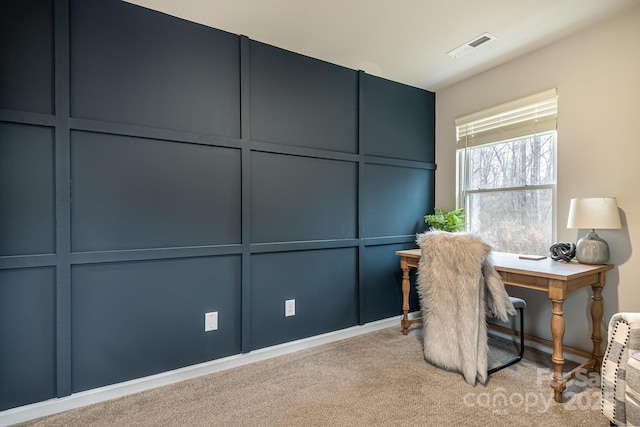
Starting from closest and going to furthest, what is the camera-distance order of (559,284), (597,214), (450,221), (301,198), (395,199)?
(559,284) → (597,214) → (301,198) → (450,221) → (395,199)

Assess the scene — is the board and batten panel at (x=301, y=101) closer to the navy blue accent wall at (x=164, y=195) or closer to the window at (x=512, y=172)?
the navy blue accent wall at (x=164, y=195)

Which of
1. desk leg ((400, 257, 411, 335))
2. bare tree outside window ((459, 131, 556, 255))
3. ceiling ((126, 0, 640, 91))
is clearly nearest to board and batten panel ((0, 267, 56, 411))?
ceiling ((126, 0, 640, 91))

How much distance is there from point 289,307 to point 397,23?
2206mm

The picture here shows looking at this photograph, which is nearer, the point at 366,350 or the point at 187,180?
the point at 187,180

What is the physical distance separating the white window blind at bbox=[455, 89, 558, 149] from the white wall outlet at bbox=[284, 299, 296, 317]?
2.21 m

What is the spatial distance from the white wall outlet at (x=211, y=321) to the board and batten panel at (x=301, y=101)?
4.28 ft

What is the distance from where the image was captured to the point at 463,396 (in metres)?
1.91

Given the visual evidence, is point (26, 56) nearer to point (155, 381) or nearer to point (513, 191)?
point (155, 381)

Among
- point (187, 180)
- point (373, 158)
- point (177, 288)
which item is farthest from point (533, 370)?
point (187, 180)

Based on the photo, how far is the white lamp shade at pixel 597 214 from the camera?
2.02 m

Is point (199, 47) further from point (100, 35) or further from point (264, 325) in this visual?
point (264, 325)

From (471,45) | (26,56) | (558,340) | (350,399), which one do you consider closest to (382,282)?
(350,399)

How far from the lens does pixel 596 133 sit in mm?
2285

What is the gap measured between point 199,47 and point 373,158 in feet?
5.43
